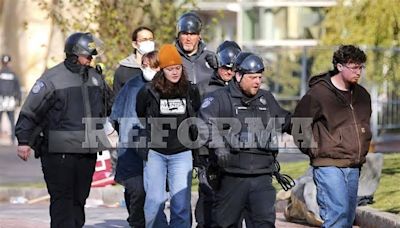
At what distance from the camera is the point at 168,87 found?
11766 millimetres

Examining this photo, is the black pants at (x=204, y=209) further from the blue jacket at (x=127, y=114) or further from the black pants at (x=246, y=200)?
the blue jacket at (x=127, y=114)

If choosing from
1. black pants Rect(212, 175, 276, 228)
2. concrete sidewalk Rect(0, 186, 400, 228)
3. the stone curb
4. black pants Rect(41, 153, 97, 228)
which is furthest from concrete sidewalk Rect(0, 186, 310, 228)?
black pants Rect(212, 175, 276, 228)

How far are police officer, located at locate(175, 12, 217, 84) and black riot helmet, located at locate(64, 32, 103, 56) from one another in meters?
1.57

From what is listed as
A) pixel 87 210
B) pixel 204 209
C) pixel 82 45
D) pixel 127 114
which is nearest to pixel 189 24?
pixel 127 114

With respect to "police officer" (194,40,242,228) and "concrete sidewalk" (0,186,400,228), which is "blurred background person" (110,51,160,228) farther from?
"concrete sidewalk" (0,186,400,228)

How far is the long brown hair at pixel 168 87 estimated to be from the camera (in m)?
11.8

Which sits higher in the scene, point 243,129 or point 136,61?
point 136,61

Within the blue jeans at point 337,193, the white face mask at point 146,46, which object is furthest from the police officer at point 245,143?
the white face mask at point 146,46

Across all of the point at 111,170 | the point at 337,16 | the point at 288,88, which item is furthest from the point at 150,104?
the point at 337,16

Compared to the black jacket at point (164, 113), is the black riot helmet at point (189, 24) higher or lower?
higher

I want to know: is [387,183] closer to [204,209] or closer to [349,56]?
[204,209]

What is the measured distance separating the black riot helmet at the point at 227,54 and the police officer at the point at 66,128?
1.39 meters

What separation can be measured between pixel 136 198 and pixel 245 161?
256 cm

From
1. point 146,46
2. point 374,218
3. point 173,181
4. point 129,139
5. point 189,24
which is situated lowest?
point 374,218
